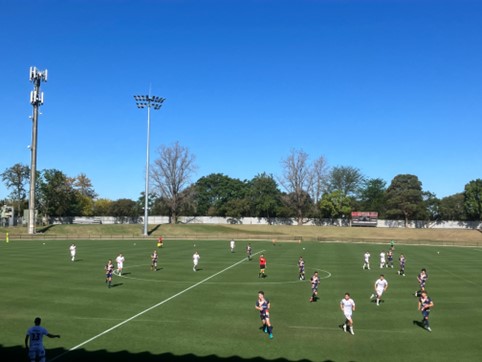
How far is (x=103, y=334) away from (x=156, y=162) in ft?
359

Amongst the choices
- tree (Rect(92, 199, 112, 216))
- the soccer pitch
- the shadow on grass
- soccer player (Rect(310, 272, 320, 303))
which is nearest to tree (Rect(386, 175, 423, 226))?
tree (Rect(92, 199, 112, 216))

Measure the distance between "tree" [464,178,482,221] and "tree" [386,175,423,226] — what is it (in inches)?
474

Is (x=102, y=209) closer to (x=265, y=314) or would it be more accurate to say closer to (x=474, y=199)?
(x=474, y=199)

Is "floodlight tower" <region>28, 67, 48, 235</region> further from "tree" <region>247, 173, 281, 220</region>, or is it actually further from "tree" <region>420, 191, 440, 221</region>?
"tree" <region>420, 191, 440, 221</region>

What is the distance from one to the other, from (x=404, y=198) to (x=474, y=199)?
1787 centimetres

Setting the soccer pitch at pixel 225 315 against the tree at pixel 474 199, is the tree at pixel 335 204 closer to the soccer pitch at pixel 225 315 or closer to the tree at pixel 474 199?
the tree at pixel 474 199

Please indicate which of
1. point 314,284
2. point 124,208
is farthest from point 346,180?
point 314,284

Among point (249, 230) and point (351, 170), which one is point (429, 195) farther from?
point (249, 230)

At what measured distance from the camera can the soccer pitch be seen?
55.0 feet

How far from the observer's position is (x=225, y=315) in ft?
73.8

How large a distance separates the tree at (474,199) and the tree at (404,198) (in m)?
12.0

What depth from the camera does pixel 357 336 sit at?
748 inches

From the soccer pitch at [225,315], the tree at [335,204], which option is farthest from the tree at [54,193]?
the soccer pitch at [225,315]

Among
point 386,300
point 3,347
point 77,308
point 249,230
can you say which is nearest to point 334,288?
point 386,300
